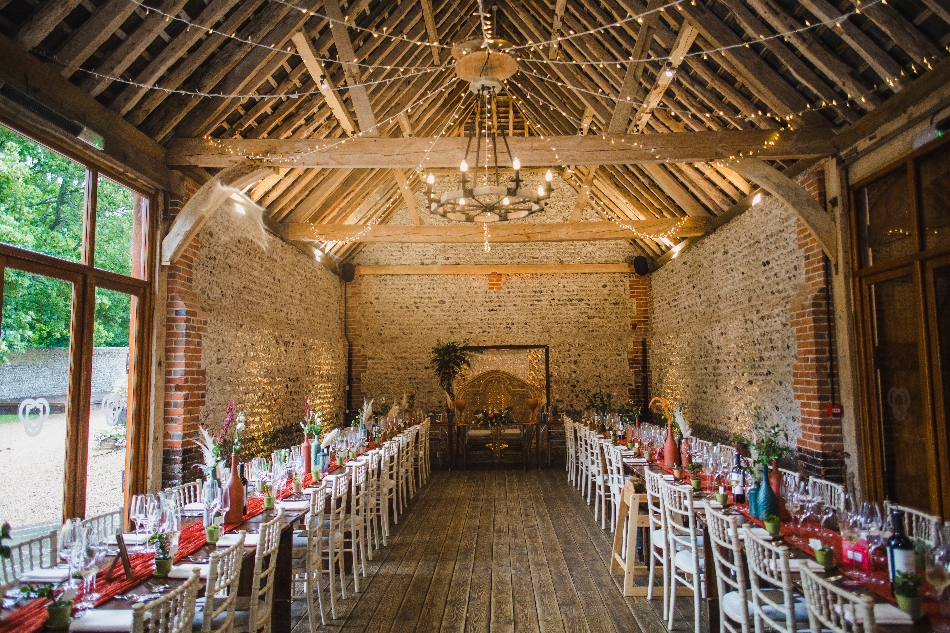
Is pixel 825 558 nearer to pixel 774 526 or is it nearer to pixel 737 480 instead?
pixel 774 526

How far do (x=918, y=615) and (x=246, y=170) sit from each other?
5.68 m

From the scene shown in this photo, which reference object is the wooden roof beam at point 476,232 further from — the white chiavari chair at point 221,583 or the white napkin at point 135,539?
the white chiavari chair at point 221,583

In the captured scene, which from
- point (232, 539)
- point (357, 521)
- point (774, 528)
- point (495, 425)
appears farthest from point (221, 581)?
point (495, 425)

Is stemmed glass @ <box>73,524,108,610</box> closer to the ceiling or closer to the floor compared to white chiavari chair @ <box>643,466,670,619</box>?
closer to the ceiling

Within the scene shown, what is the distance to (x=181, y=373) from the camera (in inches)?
221

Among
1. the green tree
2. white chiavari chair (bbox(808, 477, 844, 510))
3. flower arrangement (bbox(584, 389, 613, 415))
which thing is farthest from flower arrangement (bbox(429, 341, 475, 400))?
white chiavari chair (bbox(808, 477, 844, 510))

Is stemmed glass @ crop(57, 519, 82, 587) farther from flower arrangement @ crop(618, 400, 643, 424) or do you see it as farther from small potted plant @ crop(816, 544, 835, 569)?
flower arrangement @ crop(618, 400, 643, 424)

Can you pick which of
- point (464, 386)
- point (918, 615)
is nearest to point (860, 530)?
point (918, 615)

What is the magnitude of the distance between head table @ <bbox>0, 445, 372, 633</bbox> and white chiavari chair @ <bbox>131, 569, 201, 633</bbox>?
0.21 m

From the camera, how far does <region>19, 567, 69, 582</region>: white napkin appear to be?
271 cm

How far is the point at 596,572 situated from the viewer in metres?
5.09

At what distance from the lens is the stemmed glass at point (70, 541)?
2637 millimetres

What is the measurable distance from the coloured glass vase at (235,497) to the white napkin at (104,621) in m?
1.41

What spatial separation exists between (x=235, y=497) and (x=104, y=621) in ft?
5.03
